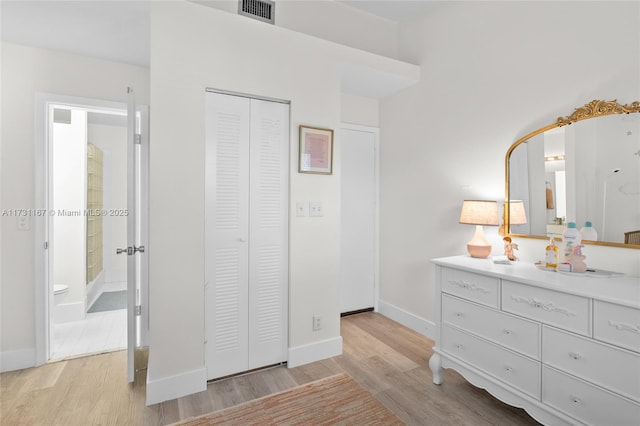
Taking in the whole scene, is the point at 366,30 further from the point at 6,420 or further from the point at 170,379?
the point at 6,420

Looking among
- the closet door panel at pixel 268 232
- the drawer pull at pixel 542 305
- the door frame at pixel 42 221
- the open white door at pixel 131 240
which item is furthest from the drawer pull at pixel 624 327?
the door frame at pixel 42 221

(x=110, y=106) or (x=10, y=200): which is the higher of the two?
(x=110, y=106)

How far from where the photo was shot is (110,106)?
2727mm

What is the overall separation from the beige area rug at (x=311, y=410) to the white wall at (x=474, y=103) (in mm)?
1259

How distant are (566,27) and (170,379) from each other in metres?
3.37

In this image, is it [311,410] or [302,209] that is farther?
[302,209]

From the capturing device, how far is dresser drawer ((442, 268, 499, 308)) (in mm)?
1852

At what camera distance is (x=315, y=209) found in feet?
8.25

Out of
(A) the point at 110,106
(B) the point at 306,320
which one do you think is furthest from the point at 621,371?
(A) the point at 110,106

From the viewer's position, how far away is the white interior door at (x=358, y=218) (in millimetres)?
3457

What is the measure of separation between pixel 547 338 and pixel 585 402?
284 mm

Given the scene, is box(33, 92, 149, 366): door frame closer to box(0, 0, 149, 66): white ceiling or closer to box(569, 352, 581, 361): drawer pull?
box(0, 0, 149, 66): white ceiling

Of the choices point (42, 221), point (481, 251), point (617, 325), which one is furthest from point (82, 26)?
point (617, 325)

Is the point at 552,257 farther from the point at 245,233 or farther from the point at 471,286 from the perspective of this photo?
the point at 245,233
